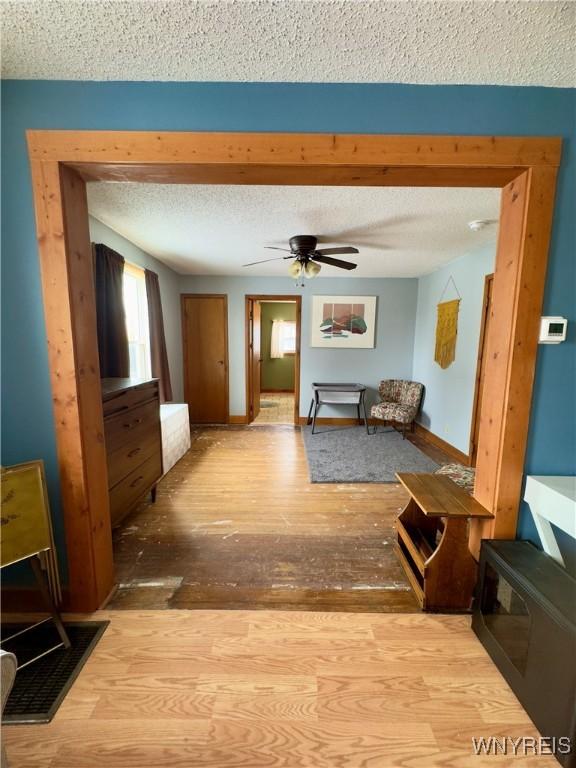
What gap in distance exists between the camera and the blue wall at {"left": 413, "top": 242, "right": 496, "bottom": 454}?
123 inches

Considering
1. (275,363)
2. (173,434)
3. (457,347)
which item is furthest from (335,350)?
(275,363)

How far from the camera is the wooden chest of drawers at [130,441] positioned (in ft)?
5.76

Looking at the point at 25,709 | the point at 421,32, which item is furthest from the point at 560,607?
the point at 421,32

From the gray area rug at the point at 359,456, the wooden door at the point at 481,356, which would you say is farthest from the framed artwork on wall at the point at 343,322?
the wooden door at the point at 481,356

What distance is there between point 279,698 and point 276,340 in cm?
666

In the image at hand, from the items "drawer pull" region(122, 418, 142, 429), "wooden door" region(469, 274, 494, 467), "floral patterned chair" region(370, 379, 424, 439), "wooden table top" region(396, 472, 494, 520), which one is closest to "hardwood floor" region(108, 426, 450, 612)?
"wooden table top" region(396, 472, 494, 520)

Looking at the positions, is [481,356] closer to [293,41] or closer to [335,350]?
[335,350]

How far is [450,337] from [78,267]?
3.72 m

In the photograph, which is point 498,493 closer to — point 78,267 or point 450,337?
point 78,267

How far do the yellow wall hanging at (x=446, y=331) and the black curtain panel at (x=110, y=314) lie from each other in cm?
363

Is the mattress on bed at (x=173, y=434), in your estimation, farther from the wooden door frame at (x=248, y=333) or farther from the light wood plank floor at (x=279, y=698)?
the light wood plank floor at (x=279, y=698)

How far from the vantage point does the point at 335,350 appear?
4668 mm

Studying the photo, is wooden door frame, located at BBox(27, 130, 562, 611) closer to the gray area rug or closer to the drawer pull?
the drawer pull

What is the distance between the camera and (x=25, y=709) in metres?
1.02
